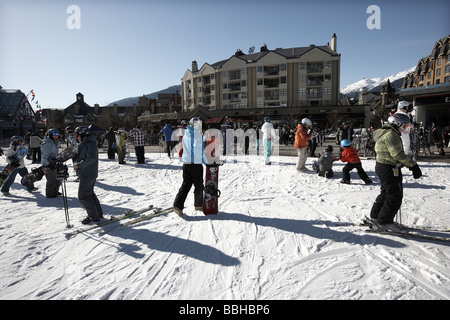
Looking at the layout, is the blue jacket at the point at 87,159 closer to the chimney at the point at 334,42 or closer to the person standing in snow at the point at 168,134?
the person standing in snow at the point at 168,134

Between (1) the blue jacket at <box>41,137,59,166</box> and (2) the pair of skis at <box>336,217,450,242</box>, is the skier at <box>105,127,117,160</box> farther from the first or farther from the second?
(2) the pair of skis at <box>336,217,450,242</box>

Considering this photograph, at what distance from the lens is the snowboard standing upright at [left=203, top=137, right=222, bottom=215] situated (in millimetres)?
4555

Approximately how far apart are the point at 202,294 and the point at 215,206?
2.29 metres

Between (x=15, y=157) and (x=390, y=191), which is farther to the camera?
(x=15, y=157)

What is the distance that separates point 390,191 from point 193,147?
314 centimetres

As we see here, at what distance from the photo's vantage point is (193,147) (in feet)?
14.7

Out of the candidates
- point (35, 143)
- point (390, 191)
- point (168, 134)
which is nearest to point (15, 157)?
point (168, 134)

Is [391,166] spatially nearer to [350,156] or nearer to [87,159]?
[350,156]

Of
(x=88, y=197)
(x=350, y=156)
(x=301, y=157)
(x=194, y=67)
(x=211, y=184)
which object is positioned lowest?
(x=88, y=197)

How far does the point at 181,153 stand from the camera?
4.69 m

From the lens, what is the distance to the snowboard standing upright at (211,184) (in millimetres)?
4555

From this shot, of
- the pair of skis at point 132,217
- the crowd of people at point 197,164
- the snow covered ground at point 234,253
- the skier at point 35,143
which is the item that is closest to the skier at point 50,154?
the crowd of people at point 197,164

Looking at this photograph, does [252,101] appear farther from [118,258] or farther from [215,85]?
[118,258]

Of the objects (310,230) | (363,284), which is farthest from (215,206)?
(363,284)
